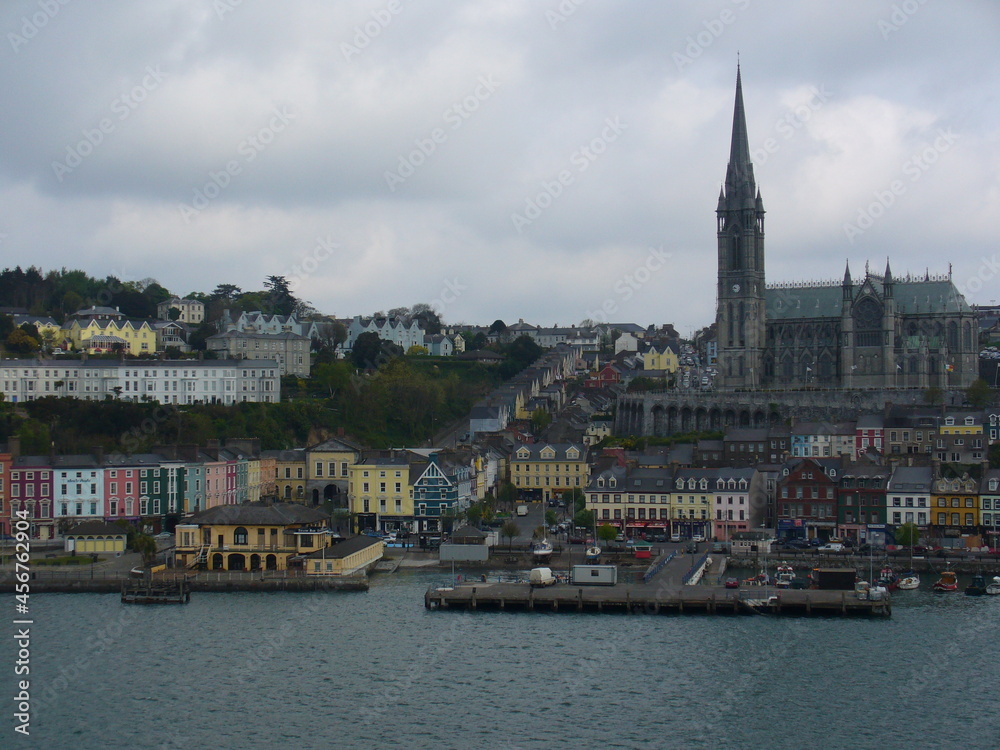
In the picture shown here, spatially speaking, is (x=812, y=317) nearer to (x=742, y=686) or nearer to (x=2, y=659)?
(x=742, y=686)

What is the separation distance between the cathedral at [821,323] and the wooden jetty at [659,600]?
54918 mm

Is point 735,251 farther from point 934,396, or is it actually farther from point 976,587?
point 976,587

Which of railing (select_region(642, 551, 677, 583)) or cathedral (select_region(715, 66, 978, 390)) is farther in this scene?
cathedral (select_region(715, 66, 978, 390))

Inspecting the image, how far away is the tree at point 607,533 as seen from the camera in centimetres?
6283

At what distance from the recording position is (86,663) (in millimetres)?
40750

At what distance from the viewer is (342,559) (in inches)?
2154

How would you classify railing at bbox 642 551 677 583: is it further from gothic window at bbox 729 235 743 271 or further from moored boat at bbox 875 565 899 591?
gothic window at bbox 729 235 743 271

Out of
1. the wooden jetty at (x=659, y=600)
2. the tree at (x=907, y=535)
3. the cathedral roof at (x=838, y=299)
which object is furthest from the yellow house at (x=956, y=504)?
the cathedral roof at (x=838, y=299)

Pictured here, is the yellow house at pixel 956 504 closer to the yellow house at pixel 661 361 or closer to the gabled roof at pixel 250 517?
→ the gabled roof at pixel 250 517

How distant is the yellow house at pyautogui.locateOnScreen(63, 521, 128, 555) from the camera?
6078 cm

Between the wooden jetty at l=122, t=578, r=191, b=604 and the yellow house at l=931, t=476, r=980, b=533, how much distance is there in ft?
113

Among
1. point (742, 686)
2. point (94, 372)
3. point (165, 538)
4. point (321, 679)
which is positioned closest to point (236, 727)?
point (321, 679)

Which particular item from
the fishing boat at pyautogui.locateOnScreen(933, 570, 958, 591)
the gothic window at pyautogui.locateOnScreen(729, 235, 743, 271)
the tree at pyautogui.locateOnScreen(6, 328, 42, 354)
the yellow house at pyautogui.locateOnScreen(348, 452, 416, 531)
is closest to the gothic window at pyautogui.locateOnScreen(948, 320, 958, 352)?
the gothic window at pyautogui.locateOnScreen(729, 235, 743, 271)

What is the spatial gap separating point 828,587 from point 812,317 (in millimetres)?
58778
